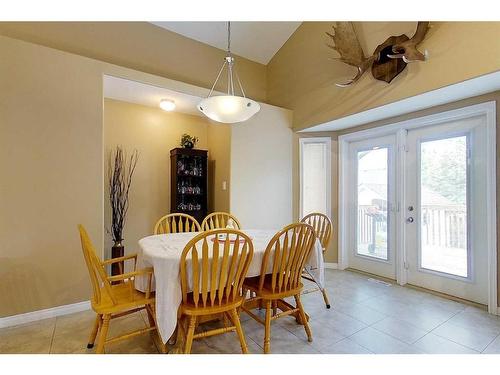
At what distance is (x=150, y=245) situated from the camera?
1.96 meters

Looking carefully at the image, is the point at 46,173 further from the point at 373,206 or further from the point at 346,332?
the point at 373,206

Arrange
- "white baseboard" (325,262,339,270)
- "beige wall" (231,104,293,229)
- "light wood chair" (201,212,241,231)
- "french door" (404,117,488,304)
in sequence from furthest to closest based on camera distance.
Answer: "white baseboard" (325,262,339,270), "beige wall" (231,104,293,229), "light wood chair" (201,212,241,231), "french door" (404,117,488,304)

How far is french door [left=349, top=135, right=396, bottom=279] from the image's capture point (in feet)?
11.1

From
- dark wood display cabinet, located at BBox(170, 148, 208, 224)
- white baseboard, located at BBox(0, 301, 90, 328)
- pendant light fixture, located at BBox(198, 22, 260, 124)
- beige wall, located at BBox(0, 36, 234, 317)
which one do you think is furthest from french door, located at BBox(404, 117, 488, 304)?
white baseboard, located at BBox(0, 301, 90, 328)


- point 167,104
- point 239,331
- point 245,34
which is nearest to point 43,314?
point 239,331

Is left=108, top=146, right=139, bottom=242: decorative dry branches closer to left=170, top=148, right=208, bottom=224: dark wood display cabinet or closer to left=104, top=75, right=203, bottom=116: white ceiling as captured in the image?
left=170, top=148, right=208, bottom=224: dark wood display cabinet

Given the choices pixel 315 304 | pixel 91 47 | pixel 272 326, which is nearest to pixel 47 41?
pixel 91 47

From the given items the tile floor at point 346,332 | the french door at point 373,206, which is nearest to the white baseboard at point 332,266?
the french door at point 373,206

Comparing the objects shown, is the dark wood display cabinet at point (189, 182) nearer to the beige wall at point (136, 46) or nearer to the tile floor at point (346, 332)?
the beige wall at point (136, 46)

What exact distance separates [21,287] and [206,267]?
195cm

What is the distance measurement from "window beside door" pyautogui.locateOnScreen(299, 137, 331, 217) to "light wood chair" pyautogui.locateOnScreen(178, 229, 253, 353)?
2.50 metres

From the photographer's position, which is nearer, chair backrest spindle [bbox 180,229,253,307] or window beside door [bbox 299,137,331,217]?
chair backrest spindle [bbox 180,229,253,307]

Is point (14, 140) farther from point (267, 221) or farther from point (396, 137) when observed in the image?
point (396, 137)

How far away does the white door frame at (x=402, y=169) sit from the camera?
2.47 metres
